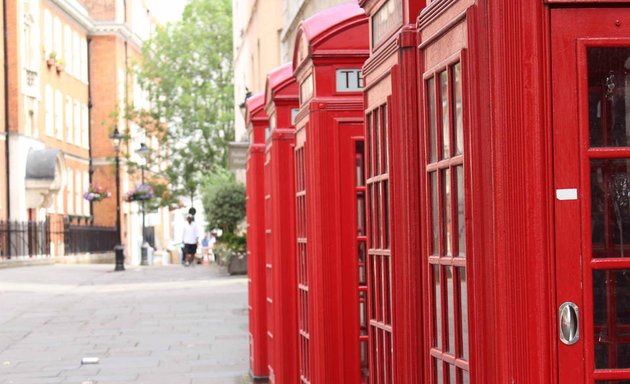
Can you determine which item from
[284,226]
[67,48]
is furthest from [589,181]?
[67,48]

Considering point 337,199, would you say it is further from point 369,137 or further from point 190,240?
point 190,240

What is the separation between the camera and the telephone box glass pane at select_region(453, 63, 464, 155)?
418cm

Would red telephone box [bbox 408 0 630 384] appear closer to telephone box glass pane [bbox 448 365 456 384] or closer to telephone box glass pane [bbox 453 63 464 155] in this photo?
telephone box glass pane [bbox 453 63 464 155]

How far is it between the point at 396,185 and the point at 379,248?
1.96 ft

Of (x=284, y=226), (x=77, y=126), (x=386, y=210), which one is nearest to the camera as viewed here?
(x=386, y=210)

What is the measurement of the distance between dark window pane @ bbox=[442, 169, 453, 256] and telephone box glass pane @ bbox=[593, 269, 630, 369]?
2.30 ft

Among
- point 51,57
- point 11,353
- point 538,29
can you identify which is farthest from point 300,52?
point 51,57

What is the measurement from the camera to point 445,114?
443 cm

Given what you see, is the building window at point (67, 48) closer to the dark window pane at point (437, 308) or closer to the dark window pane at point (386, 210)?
the dark window pane at point (386, 210)

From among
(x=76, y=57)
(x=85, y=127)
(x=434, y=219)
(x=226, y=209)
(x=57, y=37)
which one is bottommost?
(x=434, y=219)

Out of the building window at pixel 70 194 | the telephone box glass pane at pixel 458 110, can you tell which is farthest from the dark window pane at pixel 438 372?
the building window at pixel 70 194

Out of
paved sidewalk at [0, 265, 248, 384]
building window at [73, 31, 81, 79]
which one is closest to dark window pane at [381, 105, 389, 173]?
paved sidewalk at [0, 265, 248, 384]

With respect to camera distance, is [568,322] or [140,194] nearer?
[568,322]

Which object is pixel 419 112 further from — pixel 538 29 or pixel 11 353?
pixel 11 353
